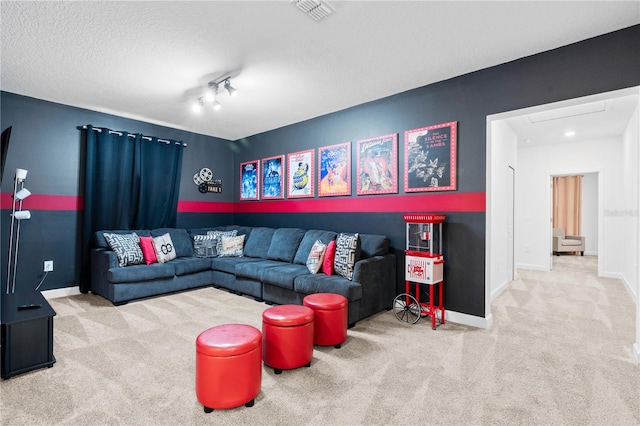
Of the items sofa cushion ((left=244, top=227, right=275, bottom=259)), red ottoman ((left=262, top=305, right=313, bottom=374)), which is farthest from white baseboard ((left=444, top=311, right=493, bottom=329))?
sofa cushion ((left=244, top=227, right=275, bottom=259))

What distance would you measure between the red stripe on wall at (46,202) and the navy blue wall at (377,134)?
48 millimetres

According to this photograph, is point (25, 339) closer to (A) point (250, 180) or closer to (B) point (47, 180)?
(B) point (47, 180)

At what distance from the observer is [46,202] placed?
438 centimetres

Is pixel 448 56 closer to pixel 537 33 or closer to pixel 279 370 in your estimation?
pixel 537 33

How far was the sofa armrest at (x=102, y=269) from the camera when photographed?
4.12 meters

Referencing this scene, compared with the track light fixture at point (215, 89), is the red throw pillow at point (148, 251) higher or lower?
lower

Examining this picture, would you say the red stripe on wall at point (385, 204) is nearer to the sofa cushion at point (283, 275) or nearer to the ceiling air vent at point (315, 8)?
the sofa cushion at point (283, 275)

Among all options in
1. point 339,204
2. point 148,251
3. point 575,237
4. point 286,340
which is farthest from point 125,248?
point 575,237

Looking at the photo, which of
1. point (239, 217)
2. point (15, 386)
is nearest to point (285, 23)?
point (15, 386)

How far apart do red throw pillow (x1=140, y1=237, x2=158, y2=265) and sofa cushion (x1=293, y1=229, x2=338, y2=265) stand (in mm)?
1982

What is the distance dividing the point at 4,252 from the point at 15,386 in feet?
9.05

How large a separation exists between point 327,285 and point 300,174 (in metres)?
2.29

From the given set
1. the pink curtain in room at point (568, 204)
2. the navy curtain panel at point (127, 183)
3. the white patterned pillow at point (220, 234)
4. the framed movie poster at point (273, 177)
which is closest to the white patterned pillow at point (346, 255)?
the framed movie poster at point (273, 177)

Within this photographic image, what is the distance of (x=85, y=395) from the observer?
2.06m
